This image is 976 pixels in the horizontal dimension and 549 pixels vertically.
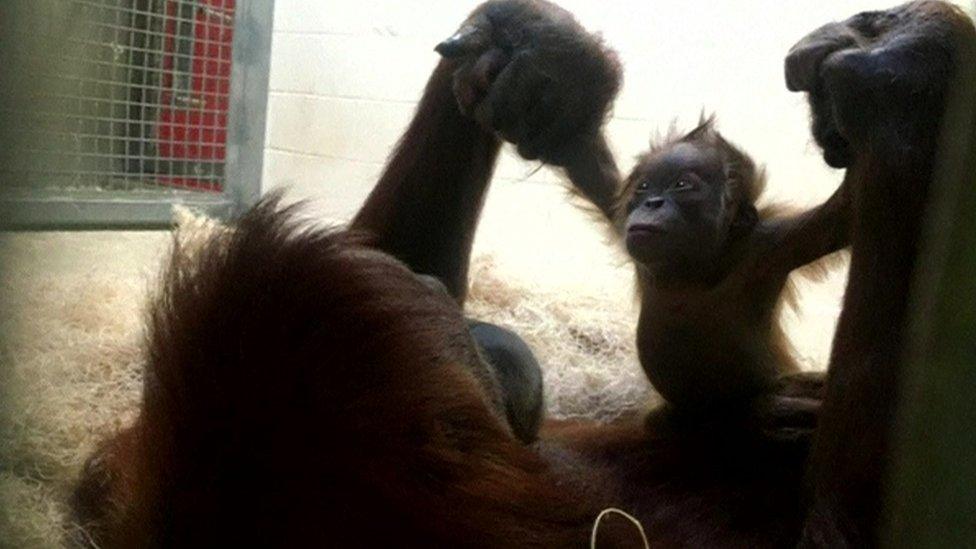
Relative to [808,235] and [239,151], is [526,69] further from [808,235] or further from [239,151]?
[239,151]

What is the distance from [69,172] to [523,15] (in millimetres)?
1254

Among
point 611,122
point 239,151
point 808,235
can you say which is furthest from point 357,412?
point 239,151

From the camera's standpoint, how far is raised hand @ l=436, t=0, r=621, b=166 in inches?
69.7

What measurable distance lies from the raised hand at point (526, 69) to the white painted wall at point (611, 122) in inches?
19.3

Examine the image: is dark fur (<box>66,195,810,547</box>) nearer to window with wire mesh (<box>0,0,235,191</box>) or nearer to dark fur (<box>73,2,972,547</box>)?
dark fur (<box>73,2,972,547</box>)

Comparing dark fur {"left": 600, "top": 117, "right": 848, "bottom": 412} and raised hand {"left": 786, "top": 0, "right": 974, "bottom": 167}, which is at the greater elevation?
raised hand {"left": 786, "top": 0, "right": 974, "bottom": 167}

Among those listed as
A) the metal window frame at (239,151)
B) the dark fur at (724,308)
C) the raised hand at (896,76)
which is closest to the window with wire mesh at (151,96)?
the metal window frame at (239,151)

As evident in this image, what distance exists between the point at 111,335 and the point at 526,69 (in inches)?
41.4

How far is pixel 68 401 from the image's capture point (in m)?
1.98

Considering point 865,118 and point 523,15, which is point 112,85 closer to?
point 523,15

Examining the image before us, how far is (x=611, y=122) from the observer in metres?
2.78

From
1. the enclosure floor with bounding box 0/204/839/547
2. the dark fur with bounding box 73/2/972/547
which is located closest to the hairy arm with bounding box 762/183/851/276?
the dark fur with bounding box 73/2/972/547

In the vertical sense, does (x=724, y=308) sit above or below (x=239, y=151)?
above

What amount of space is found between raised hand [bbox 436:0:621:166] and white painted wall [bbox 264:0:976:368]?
49 cm
